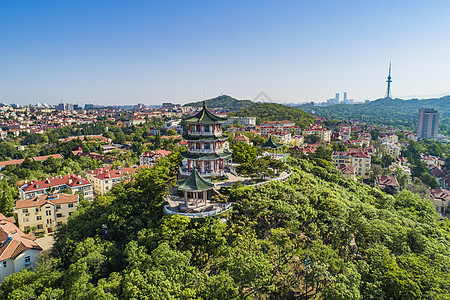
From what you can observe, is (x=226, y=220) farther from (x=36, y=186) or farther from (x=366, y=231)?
(x=36, y=186)

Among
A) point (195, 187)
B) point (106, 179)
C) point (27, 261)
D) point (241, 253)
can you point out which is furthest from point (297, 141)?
point (27, 261)

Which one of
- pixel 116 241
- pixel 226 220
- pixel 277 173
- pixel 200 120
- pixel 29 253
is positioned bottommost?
pixel 29 253

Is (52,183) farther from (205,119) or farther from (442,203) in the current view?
(442,203)

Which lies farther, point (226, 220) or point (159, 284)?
point (226, 220)

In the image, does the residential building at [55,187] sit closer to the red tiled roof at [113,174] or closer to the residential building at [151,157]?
the red tiled roof at [113,174]

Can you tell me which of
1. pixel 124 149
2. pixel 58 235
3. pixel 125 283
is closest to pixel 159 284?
pixel 125 283
